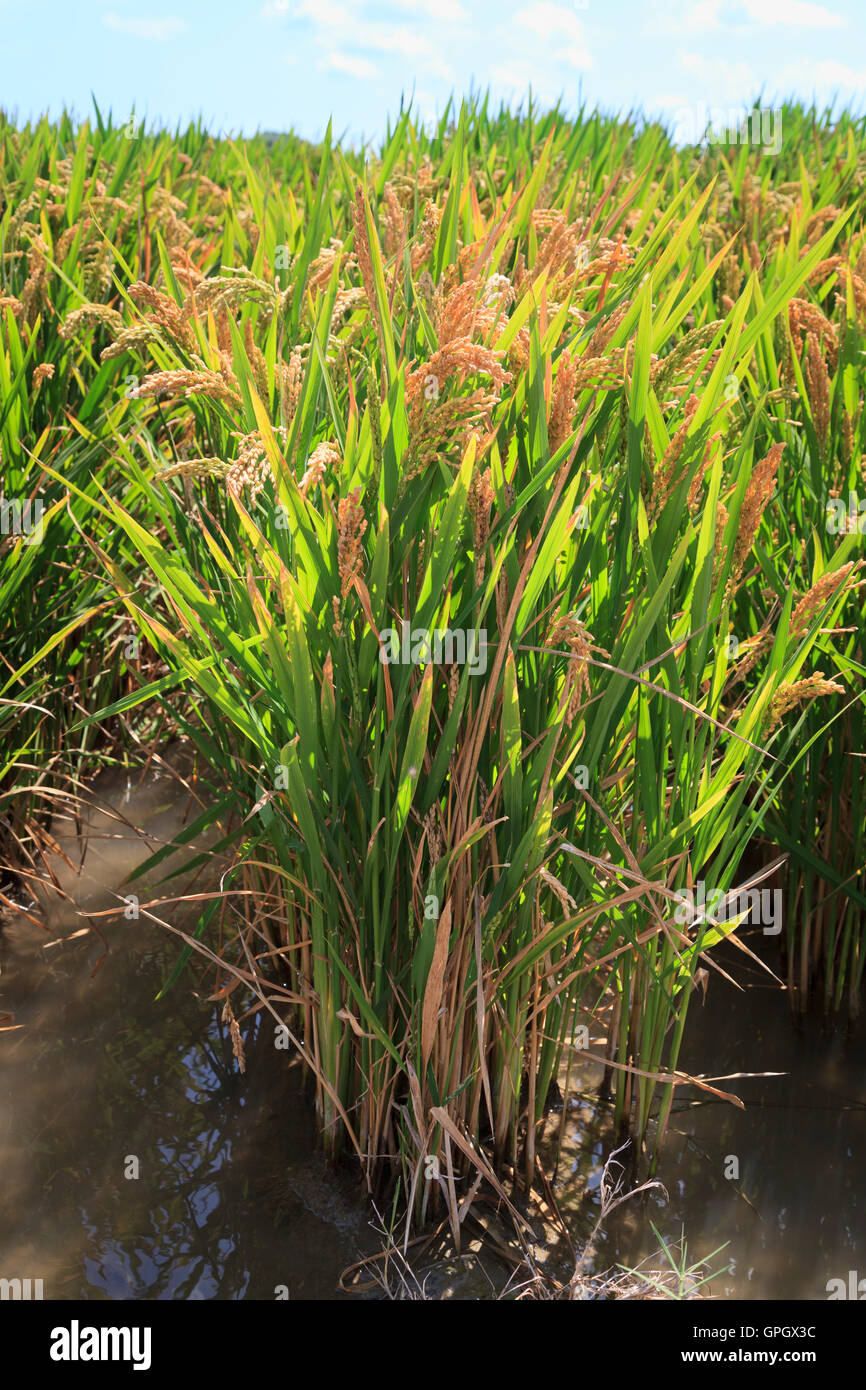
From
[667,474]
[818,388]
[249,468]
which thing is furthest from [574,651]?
[818,388]

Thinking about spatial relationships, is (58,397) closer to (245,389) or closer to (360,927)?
(245,389)

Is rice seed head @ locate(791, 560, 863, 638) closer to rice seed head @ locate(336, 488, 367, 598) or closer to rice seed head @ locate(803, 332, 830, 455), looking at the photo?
rice seed head @ locate(803, 332, 830, 455)

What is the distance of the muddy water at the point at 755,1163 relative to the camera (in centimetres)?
152

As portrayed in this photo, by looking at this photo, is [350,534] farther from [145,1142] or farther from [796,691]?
[145,1142]

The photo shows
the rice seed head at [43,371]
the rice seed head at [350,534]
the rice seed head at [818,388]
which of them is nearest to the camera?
the rice seed head at [350,534]

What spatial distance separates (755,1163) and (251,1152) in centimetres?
81

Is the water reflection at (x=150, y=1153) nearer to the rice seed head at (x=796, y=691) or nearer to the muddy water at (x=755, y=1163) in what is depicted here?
the muddy water at (x=755, y=1163)

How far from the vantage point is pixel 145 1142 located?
1632 mm

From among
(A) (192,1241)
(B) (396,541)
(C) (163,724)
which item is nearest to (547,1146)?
(A) (192,1241)

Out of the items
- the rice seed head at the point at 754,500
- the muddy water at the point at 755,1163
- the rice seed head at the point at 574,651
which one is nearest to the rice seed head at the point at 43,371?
the rice seed head at the point at 574,651

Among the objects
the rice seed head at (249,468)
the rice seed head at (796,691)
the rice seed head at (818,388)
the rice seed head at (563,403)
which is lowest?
the rice seed head at (796,691)

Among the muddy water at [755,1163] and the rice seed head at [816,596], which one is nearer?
the rice seed head at [816,596]

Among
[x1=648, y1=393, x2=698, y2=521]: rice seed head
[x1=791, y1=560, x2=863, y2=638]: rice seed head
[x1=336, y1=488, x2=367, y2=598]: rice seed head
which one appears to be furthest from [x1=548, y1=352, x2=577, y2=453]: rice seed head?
[x1=791, y1=560, x2=863, y2=638]: rice seed head

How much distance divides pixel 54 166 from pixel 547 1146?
3132 mm
